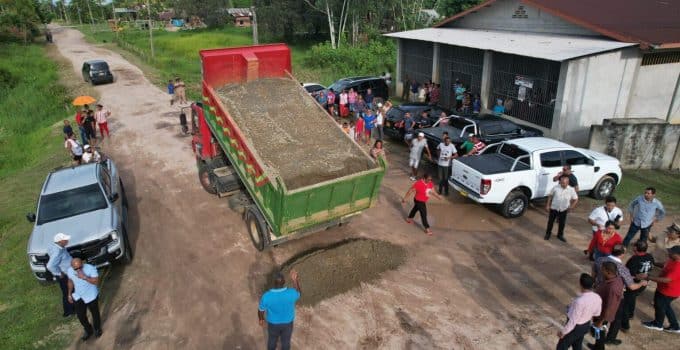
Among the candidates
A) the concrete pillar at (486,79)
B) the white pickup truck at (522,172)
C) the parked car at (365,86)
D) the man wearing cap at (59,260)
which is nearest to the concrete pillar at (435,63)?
the parked car at (365,86)

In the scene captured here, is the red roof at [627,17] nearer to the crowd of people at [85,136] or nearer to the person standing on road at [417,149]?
the person standing on road at [417,149]

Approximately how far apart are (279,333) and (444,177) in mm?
7602

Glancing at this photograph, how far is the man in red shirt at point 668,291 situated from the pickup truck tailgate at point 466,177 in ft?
14.3

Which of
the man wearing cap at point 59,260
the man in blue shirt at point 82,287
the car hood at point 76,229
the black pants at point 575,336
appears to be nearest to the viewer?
the black pants at point 575,336

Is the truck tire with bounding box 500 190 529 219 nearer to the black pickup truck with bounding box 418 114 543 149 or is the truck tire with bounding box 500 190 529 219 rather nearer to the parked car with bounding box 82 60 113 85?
the black pickup truck with bounding box 418 114 543 149

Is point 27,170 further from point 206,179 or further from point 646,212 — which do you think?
point 646,212

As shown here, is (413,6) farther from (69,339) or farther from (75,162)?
(69,339)

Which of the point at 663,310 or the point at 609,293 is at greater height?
the point at 609,293

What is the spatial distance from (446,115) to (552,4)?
7.71m

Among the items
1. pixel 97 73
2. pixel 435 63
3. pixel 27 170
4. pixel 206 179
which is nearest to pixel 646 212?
pixel 206 179

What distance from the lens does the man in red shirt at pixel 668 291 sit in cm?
608

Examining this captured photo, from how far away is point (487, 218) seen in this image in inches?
425

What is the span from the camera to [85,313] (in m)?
6.77

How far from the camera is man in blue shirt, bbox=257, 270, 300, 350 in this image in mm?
5352
